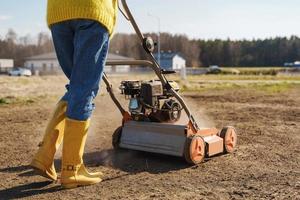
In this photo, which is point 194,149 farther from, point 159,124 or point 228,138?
point 228,138

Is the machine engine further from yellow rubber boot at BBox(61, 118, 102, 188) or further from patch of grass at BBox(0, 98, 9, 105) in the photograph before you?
patch of grass at BBox(0, 98, 9, 105)

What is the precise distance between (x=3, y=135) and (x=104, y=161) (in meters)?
2.52

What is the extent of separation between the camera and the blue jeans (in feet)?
14.7

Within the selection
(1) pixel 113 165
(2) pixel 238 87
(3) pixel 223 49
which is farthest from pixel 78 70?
(3) pixel 223 49

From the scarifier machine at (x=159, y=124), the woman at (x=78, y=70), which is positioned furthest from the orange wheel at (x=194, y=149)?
the woman at (x=78, y=70)

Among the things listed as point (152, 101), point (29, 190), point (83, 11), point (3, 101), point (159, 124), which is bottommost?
point (29, 190)

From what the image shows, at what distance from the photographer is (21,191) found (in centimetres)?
451

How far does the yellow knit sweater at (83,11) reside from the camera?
4.47 m

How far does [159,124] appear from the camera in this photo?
583 centimetres

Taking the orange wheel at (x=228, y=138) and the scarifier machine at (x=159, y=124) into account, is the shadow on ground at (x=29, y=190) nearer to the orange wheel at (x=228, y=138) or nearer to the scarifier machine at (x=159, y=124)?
the scarifier machine at (x=159, y=124)

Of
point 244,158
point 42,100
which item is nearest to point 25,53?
point 42,100

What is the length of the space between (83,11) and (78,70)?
1.73 feet

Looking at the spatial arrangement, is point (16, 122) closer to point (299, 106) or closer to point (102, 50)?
point (102, 50)

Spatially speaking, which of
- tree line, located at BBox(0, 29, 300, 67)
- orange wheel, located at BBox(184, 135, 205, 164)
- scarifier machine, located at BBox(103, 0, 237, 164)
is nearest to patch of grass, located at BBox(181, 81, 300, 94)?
scarifier machine, located at BBox(103, 0, 237, 164)
